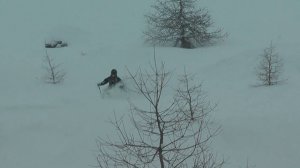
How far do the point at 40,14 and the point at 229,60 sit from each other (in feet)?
52.0

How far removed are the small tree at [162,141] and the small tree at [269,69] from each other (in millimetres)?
2483

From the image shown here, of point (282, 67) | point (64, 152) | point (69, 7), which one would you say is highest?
point (69, 7)

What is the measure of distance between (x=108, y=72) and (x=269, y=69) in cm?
684

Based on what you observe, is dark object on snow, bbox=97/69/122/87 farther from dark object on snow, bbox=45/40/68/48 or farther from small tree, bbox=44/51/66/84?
dark object on snow, bbox=45/40/68/48

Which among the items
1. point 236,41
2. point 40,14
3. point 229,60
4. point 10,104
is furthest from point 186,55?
point 40,14

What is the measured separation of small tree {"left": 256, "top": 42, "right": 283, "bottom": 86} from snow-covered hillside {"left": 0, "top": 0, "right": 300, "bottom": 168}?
14.5 inches

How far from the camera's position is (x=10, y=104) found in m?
20.0

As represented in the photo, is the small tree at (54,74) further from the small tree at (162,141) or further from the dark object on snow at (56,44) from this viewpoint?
the small tree at (162,141)

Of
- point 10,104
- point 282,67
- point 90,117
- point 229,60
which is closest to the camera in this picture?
point 90,117

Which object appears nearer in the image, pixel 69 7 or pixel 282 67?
pixel 282 67

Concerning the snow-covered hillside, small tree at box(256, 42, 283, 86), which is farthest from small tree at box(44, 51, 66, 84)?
small tree at box(256, 42, 283, 86)

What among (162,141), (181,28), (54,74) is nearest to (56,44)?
(54,74)

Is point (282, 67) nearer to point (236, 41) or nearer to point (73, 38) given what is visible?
point (236, 41)

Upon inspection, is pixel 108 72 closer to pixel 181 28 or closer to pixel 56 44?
pixel 181 28
